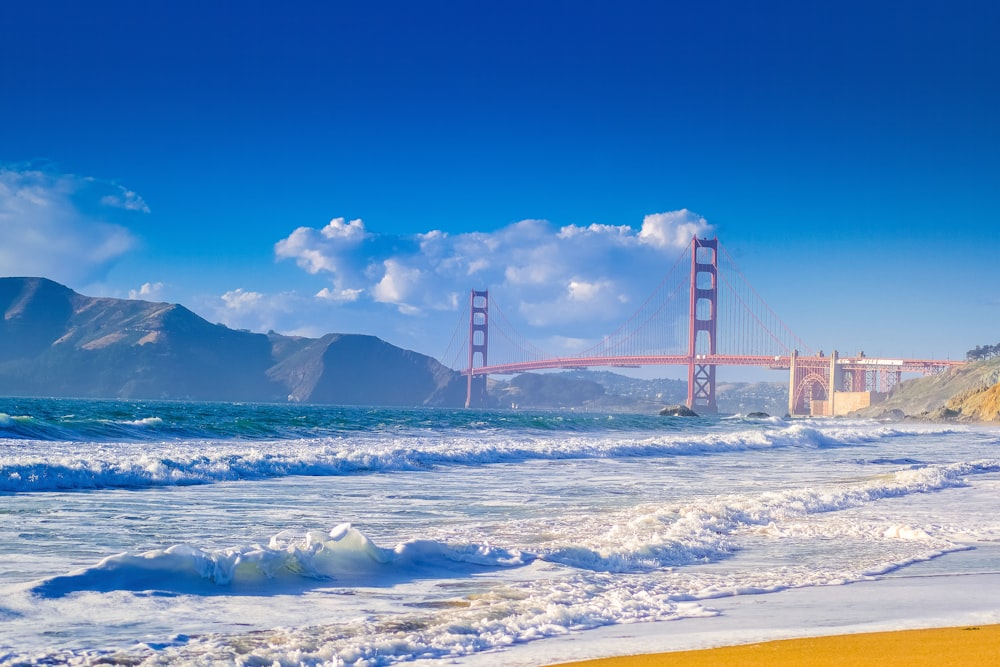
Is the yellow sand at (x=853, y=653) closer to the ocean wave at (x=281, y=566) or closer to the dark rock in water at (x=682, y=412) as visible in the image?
the ocean wave at (x=281, y=566)

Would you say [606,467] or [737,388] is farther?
[737,388]

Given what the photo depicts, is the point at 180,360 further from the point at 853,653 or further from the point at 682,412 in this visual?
the point at 853,653

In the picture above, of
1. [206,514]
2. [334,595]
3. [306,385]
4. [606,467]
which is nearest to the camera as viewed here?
[334,595]

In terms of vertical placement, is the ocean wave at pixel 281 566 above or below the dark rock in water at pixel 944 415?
above

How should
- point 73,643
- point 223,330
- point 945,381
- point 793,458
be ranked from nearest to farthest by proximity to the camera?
point 73,643, point 793,458, point 945,381, point 223,330

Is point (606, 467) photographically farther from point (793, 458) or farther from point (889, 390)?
point (889, 390)

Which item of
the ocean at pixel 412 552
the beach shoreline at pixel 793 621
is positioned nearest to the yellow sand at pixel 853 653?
the beach shoreline at pixel 793 621

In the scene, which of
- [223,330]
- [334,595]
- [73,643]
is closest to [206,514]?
[334,595]
